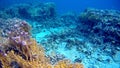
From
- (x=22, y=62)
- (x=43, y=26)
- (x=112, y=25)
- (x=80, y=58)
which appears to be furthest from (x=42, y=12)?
(x=22, y=62)

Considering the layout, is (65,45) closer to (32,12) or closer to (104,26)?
(104,26)

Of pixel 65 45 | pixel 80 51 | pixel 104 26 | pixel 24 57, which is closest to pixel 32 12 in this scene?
pixel 65 45

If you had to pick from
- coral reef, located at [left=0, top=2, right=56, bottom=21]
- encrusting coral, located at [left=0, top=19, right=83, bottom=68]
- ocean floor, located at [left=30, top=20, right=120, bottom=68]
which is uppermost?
coral reef, located at [left=0, top=2, right=56, bottom=21]

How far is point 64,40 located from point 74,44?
70 centimetres

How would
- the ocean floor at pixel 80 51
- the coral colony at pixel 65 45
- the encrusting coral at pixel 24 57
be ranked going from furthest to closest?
the ocean floor at pixel 80 51, the coral colony at pixel 65 45, the encrusting coral at pixel 24 57

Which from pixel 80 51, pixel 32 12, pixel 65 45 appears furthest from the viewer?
pixel 32 12

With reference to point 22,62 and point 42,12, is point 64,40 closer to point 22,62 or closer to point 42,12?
point 22,62

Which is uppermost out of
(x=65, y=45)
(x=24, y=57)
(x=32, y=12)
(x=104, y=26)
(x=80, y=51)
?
(x=32, y=12)

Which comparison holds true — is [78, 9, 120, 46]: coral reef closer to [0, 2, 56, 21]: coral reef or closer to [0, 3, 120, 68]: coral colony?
[0, 3, 120, 68]: coral colony

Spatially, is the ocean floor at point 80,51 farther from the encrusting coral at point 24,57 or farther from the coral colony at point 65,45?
the encrusting coral at point 24,57

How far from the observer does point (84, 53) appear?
313 inches

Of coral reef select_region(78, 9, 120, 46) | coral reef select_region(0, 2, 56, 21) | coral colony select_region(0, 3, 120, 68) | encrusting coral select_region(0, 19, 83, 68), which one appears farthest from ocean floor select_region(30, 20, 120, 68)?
coral reef select_region(0, 2, 56, 21)

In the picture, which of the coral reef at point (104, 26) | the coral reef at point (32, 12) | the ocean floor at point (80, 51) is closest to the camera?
the ocean floor at point (80, 51)

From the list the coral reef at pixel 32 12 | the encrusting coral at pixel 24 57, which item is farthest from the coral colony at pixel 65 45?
the coral reef at pixel 32 12
